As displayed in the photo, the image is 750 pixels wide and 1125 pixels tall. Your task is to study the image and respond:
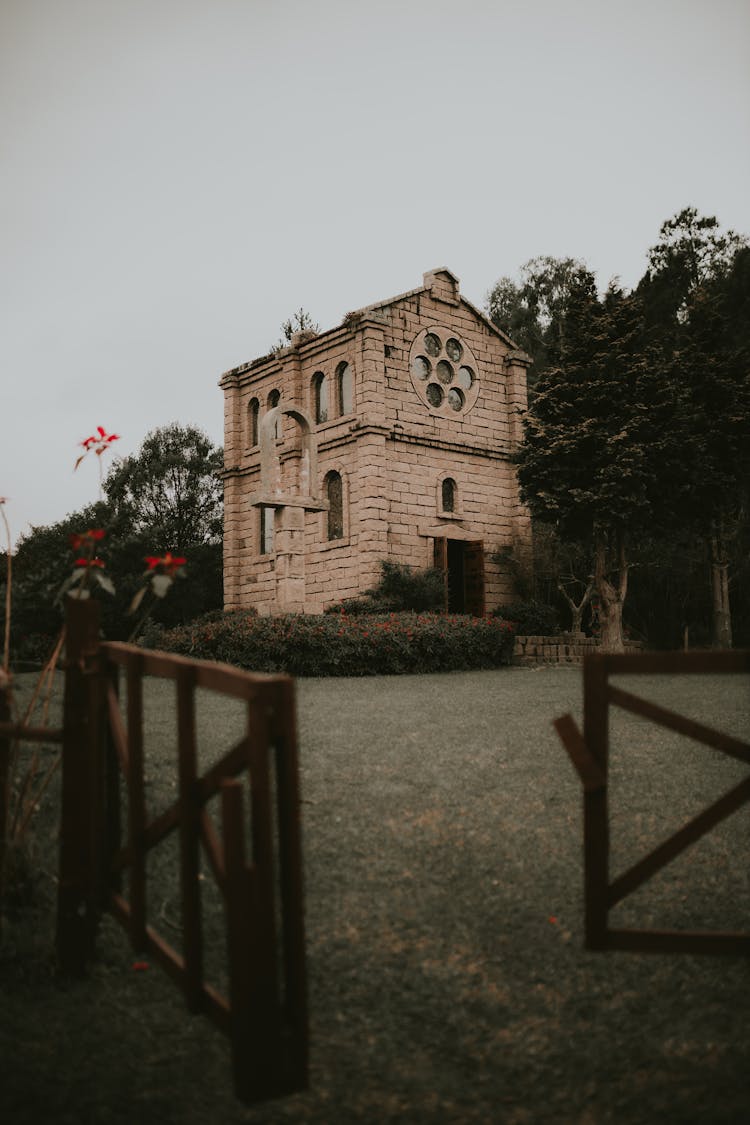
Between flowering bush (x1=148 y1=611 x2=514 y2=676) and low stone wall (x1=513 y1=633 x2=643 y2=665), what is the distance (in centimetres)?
198

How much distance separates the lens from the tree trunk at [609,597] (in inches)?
747

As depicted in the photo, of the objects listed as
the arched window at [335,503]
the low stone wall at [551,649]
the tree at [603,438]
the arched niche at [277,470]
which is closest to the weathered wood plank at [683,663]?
the arched niche at [277,470]

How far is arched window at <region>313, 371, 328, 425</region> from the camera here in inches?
897

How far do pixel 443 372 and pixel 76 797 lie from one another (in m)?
20.3

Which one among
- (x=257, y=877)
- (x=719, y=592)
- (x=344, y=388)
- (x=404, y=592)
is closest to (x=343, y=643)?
(x=404, y=592)

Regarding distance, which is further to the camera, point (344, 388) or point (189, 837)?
point (344, 388)

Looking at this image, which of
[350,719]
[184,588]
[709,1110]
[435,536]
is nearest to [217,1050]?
[709,1110]

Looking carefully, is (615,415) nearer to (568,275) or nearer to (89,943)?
(89,943)

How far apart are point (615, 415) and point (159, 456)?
2223 centimetres

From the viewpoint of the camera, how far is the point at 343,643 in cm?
1456

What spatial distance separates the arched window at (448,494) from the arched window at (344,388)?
3.14 metres

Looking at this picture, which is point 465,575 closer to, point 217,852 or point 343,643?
point 343,643

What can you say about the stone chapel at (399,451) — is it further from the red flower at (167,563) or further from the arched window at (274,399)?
the red flower at (167,563)

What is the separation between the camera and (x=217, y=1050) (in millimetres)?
3316
